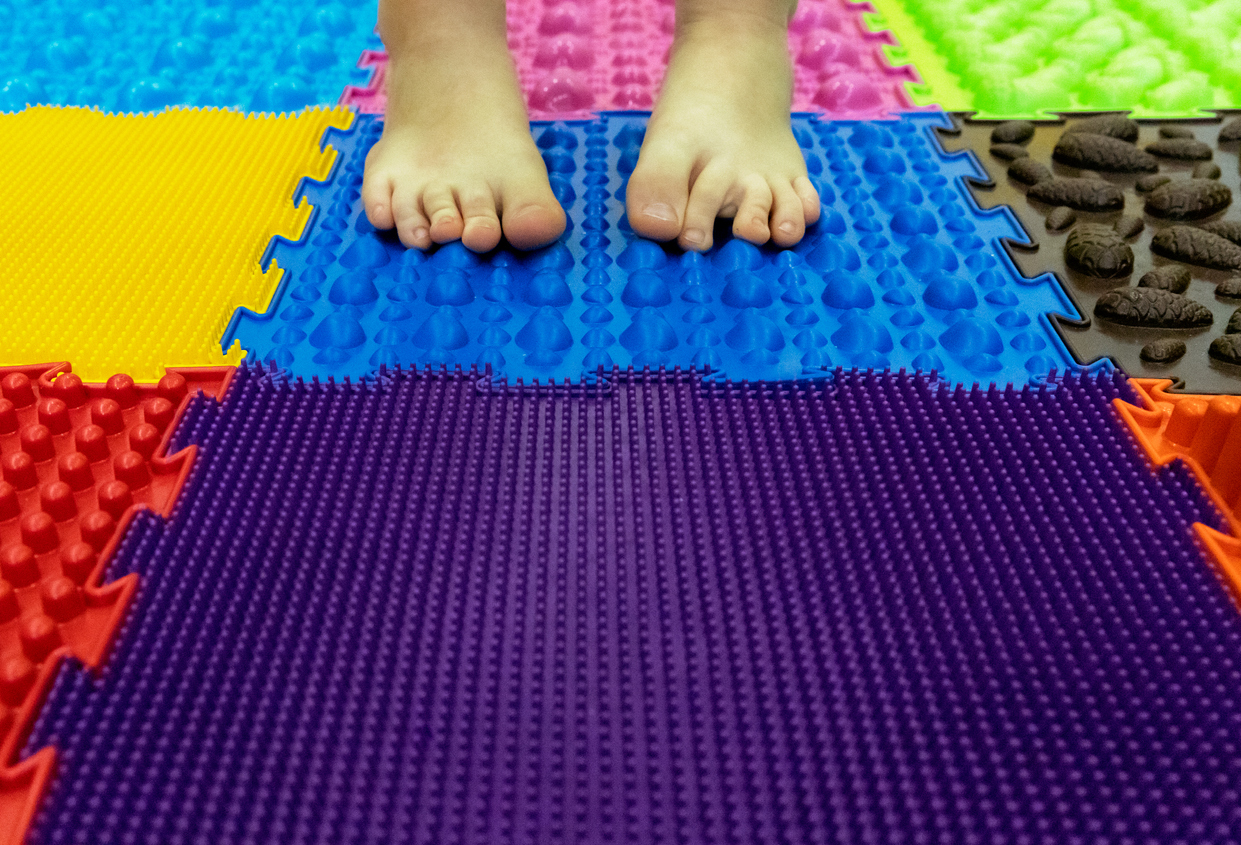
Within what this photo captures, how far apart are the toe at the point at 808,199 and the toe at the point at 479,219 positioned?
368 millimetres

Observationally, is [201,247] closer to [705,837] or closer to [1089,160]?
[705,837]

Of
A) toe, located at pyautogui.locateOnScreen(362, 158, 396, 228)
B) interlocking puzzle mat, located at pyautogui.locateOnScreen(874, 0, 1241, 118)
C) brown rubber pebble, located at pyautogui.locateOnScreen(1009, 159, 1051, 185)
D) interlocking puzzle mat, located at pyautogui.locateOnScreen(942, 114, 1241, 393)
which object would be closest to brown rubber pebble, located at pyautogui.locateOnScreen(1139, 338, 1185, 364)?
interlocking puzzle mat, located at pyautogui.locateOnScreen(942, 114, 1241, 393)

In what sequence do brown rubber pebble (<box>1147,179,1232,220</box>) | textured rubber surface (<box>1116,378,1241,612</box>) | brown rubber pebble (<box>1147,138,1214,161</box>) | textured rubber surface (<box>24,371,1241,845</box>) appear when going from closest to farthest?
1. textured rubber surface (<box>24,371,1241,845</box>)
2. textured rubber surface (<box>1116,378,1241,612</box>)
3. brown rubber pebble (<box>1147,179,1232,220</box>)
4. brown rubber pebble (<box>1147,138,1214,161</box>)

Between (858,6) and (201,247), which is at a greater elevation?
(858,6)

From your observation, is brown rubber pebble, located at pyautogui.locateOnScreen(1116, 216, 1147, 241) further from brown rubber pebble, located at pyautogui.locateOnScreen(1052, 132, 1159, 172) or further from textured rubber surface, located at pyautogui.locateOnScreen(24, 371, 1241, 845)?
textured rubber surface, located at pyautogui.locateOnScreen(24, 371, 1241, 845)

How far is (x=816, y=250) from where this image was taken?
104 centimetres

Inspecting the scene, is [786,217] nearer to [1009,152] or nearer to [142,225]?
[1009,152]

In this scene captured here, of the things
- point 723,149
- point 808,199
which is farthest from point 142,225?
point 808,199

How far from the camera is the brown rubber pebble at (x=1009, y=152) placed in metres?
1.21

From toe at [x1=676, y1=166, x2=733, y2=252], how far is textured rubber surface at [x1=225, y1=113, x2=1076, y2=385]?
0.03 meters

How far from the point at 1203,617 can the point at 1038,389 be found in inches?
10.9

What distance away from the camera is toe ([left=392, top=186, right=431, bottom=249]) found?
999mm

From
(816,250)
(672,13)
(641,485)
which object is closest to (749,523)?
(641,485)

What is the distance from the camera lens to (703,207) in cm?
100
